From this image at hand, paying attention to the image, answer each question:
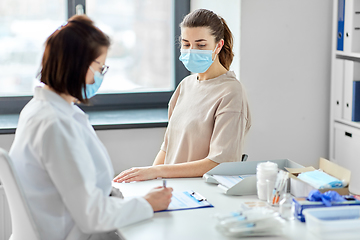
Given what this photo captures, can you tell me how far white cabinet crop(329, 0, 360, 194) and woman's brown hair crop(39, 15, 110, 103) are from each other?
180 centimetres

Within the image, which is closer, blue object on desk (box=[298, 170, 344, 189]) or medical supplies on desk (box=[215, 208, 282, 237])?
medical supplies on desk (box=[215, 208, 282, 237])

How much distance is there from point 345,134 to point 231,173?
1.29 meters

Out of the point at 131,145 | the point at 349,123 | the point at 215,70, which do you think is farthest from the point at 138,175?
the point at 349,123

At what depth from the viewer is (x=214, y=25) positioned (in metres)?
1.89

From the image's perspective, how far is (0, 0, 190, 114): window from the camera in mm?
2945

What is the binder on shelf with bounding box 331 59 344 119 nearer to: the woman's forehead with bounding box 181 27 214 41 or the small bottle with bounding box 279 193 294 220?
the woman's forehead with bounding box 181 27 214 41

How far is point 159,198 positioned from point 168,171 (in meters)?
0.38

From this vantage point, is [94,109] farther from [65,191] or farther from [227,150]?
[65,191]

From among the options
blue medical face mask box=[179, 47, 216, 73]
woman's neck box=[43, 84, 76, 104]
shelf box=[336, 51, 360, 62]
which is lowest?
woman's neck box=[43, 84, 76, 104]

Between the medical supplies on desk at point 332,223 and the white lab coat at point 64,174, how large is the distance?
0.45 metres

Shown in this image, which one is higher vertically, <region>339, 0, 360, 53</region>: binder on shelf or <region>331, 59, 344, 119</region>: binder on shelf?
<region>339, 0, 360, 53</region>: binder on shelf

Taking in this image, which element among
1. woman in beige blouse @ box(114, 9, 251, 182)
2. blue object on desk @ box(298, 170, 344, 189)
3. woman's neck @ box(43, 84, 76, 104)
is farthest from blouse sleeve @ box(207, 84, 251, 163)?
woman's neck @ box(43, 84, 76, 104)

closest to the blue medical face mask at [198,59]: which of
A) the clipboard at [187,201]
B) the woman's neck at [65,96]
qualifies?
the clipboard at [187,201]

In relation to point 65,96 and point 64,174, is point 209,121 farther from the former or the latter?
point 64,174
